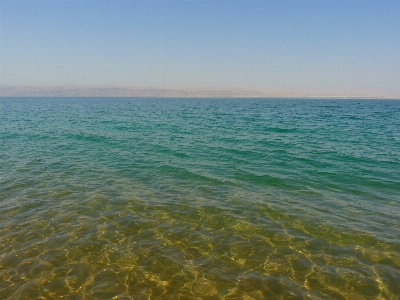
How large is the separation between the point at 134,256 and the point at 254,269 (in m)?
4.24

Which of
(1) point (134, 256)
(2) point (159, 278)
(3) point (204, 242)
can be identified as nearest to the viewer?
(2) point (159, 278)

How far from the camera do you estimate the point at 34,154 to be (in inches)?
1078

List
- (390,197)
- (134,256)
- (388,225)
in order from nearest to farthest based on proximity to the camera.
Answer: (134,256) → (388,225) → (390,197)

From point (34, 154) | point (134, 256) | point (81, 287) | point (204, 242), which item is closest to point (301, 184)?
point (204, 242)

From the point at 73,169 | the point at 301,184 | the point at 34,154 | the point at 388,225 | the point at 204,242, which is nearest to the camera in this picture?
the point at 204,242

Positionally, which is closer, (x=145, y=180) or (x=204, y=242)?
(x=204, y=242)

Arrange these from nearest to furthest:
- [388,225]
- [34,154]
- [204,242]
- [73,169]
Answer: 1. [204,242]
2. [388,225]
3. [73,169]
4. [34,154]

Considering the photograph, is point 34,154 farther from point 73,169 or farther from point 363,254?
point 363,254

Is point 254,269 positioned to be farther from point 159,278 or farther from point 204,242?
point 159,278

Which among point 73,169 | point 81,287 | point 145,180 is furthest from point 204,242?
point 73,169

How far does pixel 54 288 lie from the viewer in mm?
8609

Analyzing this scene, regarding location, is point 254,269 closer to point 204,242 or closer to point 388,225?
point 204,242

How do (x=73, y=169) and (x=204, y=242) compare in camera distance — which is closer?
(x=204, y=242)

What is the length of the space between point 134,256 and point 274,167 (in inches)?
584
